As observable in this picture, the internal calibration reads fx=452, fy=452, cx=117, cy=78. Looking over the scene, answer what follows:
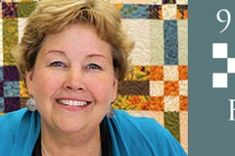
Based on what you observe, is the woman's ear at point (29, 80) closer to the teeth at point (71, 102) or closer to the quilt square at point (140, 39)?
the teeth at point (71, 102)

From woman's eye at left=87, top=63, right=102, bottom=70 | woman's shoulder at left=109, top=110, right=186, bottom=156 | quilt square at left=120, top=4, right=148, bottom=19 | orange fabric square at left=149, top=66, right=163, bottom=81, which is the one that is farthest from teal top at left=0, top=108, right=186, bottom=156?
quilt square at left=120, top=4, right=148, bottom=19

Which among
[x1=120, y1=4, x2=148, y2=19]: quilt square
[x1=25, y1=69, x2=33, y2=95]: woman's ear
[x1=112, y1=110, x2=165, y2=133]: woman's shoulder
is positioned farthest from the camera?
[x1=120, y1=4, x2=148, y2=19]: quilt square

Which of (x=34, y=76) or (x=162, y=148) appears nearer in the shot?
(x=34, y=76)

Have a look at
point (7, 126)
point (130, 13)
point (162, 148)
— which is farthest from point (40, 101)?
point (130, 13)

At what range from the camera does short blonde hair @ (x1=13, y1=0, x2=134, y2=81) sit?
104 cm

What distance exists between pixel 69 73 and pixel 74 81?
25mm

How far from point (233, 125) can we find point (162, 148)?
52 centimetres

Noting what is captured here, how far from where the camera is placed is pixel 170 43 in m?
1.58

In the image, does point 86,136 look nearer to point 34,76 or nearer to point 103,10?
point 34,76

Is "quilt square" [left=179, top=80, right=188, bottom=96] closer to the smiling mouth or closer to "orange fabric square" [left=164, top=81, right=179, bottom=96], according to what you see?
"orange fabric square" [left=164, top=81, right=179, bottom=96]

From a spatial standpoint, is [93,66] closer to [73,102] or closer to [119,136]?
[73,102]

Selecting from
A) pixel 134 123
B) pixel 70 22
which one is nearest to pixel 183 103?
pixel 134 123

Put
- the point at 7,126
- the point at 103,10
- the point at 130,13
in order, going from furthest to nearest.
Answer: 1. the point at 130,13
2. the point at 7,126
3. the point at 103,10

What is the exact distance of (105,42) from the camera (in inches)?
42.6
